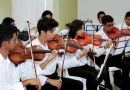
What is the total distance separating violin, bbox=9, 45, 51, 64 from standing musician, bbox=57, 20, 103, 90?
55 cm

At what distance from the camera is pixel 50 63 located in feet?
7.30

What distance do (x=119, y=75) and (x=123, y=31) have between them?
65cm

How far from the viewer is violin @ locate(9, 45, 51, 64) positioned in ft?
5.56

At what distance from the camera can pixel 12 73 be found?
66.1 inches

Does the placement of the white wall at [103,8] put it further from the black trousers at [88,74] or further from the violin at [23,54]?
the violin at [23,54]

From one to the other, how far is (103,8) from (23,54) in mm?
3718

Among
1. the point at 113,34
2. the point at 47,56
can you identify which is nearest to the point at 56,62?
the point at 47,56

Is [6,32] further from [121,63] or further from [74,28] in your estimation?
[121,63]

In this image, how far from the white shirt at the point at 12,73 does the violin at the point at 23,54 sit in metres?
0.05

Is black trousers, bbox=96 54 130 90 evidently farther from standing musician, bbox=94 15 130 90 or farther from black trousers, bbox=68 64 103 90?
black trousers, bbox=68 64 103 90

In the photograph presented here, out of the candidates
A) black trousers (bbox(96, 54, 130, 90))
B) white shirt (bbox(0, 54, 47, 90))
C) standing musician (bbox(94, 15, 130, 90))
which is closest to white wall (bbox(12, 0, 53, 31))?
standing musician (bbox(94, 15, 130, 90))

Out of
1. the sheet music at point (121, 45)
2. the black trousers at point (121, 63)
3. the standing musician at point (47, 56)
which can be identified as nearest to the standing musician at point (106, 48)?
the black trousers at point (121, 63)

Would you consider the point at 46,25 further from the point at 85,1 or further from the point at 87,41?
the point at 85,1

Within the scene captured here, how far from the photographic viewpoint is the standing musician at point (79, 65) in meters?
2.53
